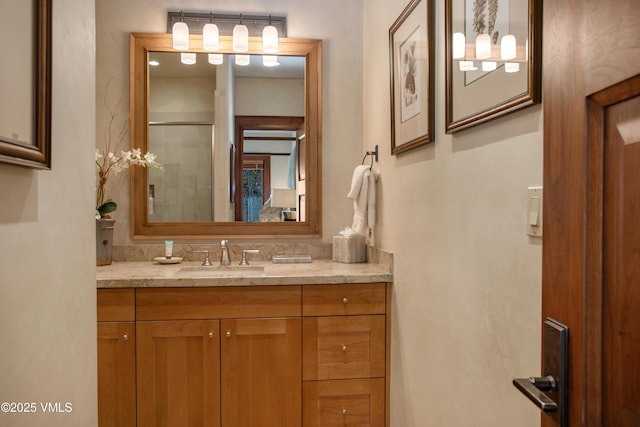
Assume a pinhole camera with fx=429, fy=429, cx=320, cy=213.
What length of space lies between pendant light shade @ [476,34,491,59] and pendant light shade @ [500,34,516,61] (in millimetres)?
61

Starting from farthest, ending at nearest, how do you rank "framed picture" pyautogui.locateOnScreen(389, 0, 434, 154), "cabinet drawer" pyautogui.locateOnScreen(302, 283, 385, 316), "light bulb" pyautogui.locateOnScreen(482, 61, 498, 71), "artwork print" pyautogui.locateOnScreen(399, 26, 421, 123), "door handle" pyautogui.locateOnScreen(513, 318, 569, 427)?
"cabinet drawer" pyautogui.locateOnScreen(302, 283, 385, 316)
"artwork print" pyautogui.locateOnScreen(399, 26, 421, 123)
"framed picture" pyautogui.locateOnScreen(389, 0, 434, 154)
"light bulb" pyautogui.locateOnScreen(482, 61, 498, 71)
"door handle" pyautogui.locateOnScreen(513, 318, 569, 427)

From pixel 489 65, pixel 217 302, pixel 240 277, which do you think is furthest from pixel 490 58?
pixel 217 302

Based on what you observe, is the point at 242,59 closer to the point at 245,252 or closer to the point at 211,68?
the point at 211,68

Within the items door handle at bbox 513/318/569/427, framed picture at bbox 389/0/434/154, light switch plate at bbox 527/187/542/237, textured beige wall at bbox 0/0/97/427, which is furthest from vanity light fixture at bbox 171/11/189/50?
door handle at bbox 513/318/569/427

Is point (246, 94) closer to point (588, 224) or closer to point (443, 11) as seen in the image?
point (443, 11)

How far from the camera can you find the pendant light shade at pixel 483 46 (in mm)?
1100

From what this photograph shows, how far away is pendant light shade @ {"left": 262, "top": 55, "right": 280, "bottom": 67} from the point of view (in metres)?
2.54

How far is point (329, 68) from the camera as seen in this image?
102 inches

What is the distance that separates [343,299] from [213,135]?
49.2 inches

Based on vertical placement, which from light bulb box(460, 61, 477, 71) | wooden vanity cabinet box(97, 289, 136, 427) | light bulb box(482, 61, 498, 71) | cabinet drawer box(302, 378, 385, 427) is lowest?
cabinet drawer box(302, 378, 385, 427)

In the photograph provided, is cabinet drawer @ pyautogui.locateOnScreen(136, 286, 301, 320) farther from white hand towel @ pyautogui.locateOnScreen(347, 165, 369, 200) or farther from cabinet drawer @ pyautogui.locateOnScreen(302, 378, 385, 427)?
white hand towel @ pyautogui.locateOnScreen(347, 165, 369, 200)

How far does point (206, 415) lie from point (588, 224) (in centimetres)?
187

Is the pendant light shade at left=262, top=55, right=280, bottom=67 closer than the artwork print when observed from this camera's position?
No

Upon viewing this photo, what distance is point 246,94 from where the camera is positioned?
2564 mm
